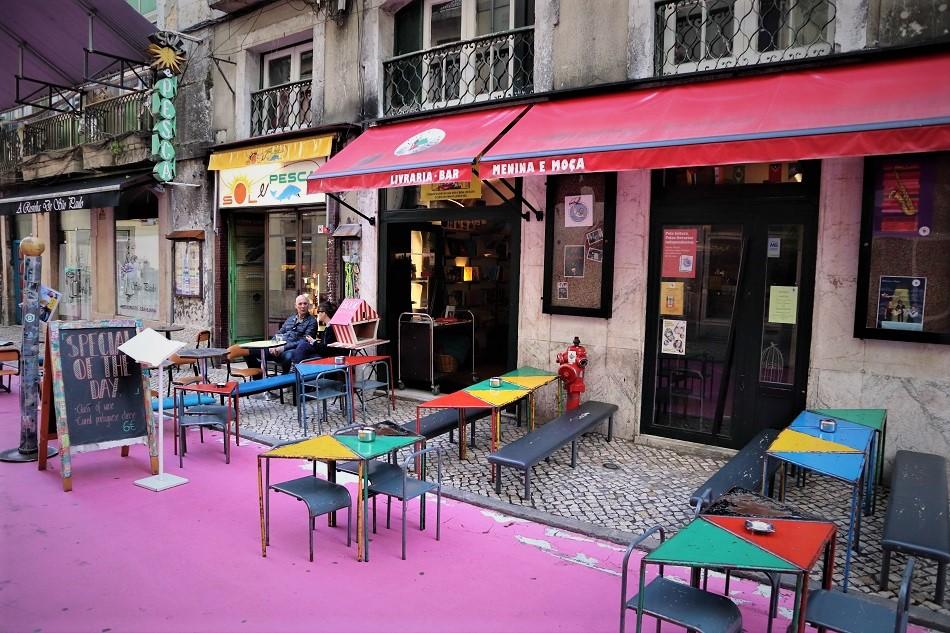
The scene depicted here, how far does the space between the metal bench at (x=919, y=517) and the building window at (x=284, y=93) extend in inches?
385

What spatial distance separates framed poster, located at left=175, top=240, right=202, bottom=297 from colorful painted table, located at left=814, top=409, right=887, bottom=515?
37.0ft

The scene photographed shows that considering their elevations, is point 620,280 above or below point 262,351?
above

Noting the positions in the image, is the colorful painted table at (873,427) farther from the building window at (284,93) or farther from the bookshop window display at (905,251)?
the building window at (284,93)

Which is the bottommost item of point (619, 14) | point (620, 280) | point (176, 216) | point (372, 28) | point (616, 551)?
point (616, 551)

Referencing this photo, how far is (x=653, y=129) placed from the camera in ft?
20.7

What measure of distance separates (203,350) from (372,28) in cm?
550

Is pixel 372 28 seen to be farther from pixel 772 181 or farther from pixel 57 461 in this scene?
pixel 57 461

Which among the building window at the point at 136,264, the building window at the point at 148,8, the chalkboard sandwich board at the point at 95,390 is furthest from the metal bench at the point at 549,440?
the building window at the point at 148,8

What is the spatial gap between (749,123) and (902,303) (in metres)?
2.25

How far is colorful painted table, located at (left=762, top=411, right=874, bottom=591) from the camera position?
4270mm

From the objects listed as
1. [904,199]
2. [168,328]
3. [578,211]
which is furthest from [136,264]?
[904,199]

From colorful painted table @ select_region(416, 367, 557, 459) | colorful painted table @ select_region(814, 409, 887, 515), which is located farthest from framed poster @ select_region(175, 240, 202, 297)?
colorful painted table @ select_region(814, 409, 887, 515)

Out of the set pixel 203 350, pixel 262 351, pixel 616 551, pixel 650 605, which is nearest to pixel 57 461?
pixel 203 350

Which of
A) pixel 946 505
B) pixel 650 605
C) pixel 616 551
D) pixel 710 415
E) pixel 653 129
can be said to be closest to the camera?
pixel 650 605
